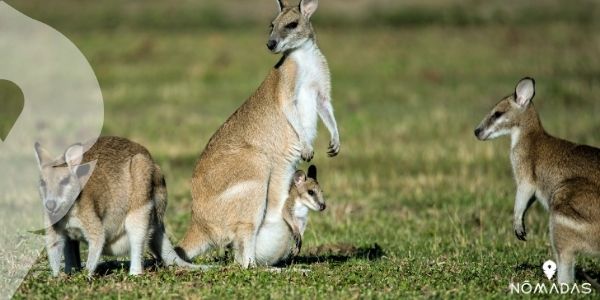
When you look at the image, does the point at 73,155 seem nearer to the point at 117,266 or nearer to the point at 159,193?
the point at 159,193

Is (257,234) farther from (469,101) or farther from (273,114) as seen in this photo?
(469,101)

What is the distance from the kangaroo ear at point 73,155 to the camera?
8.00 meters

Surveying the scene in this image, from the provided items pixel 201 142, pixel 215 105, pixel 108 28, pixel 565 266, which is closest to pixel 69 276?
pixel 565 266

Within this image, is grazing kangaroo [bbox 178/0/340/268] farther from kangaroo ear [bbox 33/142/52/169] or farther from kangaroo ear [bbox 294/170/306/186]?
kangaroo ear [bbox 33/142/52/169]

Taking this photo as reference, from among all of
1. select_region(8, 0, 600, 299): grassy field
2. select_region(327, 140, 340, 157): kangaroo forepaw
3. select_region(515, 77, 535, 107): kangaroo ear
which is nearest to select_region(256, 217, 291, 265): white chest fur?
select_region(8, 0, 600, 299): grassy field

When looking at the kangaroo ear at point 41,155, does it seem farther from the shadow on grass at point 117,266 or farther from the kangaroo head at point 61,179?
the shadow on grass at point 117,266

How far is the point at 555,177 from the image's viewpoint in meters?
8.30

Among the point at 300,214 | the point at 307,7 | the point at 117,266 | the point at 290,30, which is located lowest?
the point at 117,266

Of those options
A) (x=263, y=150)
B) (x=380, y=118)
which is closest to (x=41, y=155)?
(x=263, y=150)

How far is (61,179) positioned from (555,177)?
4.34 m

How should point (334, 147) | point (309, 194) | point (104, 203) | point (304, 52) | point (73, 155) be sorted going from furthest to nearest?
point (334, 147) < point (304, 52) < point (309, 194) < point (104, 203) < point (73, 155)

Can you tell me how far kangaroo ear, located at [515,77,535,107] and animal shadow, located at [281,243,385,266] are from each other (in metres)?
2.20

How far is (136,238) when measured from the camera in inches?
326

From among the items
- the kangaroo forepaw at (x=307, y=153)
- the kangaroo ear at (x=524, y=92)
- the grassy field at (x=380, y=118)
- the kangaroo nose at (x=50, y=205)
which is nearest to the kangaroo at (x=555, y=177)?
the kangaroo ear at (x=524, y=92)
